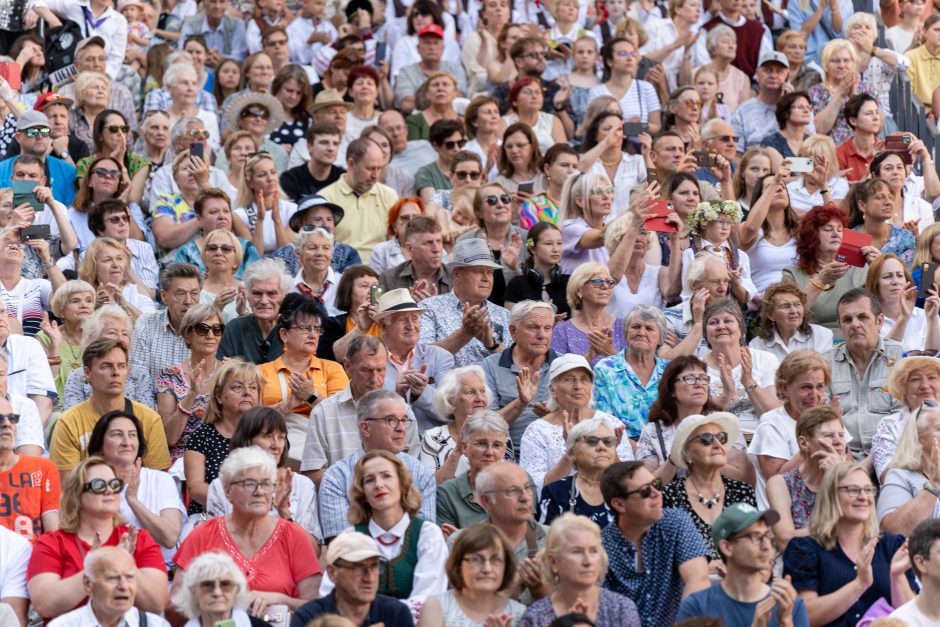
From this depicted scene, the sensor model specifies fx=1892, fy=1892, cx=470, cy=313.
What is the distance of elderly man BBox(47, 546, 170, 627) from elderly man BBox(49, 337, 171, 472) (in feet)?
4.89

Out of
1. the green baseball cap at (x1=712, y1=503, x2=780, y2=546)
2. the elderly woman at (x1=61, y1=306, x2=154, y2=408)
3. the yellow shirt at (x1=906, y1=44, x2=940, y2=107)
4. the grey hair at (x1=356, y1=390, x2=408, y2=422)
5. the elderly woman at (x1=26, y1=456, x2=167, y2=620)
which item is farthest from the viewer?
the yellow shirt at (x1=906, y1=44, x2=940, y2=107)

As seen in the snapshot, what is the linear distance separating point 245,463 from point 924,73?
29.2 feet

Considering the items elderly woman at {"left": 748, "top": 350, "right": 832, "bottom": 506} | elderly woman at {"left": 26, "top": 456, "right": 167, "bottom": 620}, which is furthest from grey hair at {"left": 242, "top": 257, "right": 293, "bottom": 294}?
elderly woman at {"left": 748, "top": 350, "right": 832, "bottom": 506}

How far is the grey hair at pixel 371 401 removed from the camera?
28.2ft

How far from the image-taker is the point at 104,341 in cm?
892

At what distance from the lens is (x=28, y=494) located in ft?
26.9

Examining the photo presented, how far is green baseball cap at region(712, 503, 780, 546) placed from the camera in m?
7.40

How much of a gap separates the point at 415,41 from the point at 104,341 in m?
7.17

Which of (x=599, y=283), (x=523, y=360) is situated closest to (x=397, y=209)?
(x=599, y=283)

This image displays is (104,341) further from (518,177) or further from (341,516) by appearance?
(518,177)

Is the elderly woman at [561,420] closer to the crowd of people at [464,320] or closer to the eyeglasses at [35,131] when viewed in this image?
the crowd of people at [464,320]

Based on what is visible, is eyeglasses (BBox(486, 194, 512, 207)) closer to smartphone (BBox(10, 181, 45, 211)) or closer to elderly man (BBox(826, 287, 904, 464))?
elderly man (BBox(826, 287, 904, 464))

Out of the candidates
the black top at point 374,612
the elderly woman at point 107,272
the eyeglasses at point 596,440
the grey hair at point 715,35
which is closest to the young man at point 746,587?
the eyeglasses at point 596,440

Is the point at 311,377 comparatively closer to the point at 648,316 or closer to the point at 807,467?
the point at 648,316
